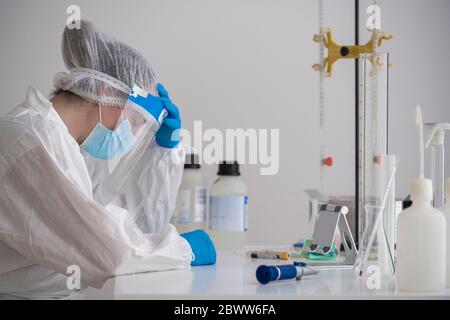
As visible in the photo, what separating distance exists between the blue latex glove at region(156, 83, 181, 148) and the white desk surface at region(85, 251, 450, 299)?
0.43 m

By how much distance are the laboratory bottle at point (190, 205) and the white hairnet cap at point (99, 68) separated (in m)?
0.50

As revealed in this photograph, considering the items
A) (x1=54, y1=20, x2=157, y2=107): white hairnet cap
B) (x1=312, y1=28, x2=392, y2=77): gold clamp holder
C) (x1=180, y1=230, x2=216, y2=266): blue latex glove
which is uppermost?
(x1=312, y1=28, x2=392, y2=77): gold clamp holder

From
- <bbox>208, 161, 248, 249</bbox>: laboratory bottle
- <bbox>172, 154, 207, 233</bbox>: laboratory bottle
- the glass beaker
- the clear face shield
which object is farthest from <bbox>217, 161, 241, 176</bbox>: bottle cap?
the glass beaker

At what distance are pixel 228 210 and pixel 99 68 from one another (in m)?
0.55

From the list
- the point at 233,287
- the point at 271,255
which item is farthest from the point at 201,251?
the point at 233,287

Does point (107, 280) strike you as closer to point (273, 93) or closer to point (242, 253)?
point (242, 253)

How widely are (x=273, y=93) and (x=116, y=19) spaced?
633mm

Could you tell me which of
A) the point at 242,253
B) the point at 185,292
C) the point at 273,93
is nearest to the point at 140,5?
the point at 273,93

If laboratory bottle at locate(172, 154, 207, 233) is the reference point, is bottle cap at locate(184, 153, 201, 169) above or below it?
above

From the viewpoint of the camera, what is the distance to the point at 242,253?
1.57 m

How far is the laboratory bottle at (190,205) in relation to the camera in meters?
1.87

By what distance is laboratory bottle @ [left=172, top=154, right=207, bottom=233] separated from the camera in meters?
1.87

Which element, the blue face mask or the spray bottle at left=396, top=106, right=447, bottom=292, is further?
the blue face mask

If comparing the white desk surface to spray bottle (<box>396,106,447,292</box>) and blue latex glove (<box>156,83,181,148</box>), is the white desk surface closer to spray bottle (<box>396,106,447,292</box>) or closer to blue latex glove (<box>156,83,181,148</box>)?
spray bottle (<box>396,106,447,292</box>)
